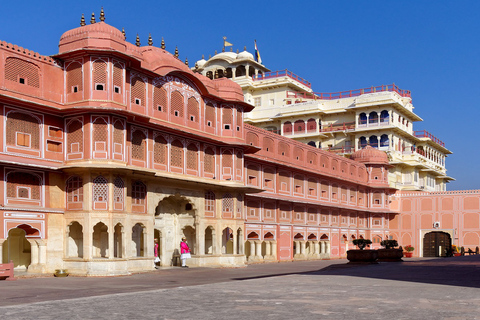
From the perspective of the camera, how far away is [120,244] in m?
25.1

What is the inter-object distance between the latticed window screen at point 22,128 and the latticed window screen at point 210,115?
10005 mm

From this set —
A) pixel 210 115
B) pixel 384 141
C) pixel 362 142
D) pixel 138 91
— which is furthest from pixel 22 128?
pixel 384 141

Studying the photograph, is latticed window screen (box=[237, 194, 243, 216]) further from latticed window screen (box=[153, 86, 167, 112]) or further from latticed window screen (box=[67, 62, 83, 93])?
latticed window screen (box=[67, 62, 83, 93])

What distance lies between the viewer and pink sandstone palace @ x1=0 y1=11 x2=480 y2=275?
A: 23.0 meters

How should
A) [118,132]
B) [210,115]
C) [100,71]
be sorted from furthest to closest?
[210,115] < [118,132] < [100,71]

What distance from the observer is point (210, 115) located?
31.5m

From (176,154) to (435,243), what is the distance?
38296 mm

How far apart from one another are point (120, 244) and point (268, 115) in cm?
4104

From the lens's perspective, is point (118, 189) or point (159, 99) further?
point (159, 99)

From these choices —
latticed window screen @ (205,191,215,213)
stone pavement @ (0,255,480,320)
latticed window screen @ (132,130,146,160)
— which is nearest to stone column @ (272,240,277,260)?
latticed window screen @ (205,191,215,213)

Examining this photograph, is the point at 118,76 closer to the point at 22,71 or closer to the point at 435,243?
the point at 22,71

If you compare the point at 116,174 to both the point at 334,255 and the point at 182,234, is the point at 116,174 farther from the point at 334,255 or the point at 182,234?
the point at 334,255

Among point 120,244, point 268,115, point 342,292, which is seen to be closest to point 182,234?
point 120,244

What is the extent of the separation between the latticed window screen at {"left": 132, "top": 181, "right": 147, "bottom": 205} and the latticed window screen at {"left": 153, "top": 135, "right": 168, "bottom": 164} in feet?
5.04
